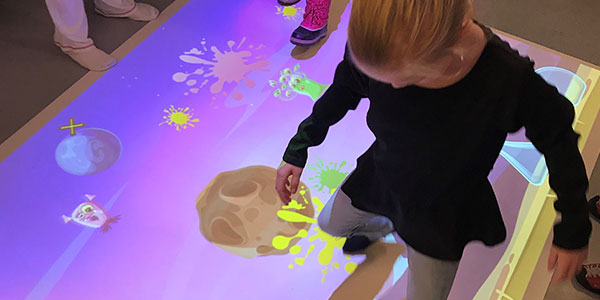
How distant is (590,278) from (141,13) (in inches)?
60.8

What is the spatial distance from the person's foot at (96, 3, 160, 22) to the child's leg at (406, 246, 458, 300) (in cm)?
125

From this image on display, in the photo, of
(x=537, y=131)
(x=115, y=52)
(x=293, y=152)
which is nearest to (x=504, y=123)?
(x=537, y=131)

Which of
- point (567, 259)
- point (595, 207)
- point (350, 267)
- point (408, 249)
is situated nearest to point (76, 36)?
point (350, 267)

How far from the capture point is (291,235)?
131 centimetres

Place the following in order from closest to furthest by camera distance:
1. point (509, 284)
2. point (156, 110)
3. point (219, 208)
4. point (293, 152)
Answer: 1. point (293, 152)
2. point (509, 284)
3. point (219, 208)
4. point (156, 110)

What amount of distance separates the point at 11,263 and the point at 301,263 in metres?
0.68

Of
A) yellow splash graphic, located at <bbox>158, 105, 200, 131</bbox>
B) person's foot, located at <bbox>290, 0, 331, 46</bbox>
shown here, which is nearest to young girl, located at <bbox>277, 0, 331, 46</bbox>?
person's foot, located at <bbox>290, 0, 331, 46</bbox>

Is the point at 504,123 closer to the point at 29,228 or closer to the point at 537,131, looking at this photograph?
the point at 537,131

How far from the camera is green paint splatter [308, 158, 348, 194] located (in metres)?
1.40

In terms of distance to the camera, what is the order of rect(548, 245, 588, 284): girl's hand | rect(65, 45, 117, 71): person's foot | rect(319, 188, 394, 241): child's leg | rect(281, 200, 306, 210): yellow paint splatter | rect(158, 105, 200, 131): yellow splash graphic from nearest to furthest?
1. rect(548, 245, 588, 284): girl's hand
2. rect(319, 188, 394, 241): child's leg
3. rect(281, 200, 306, 210): yellow paint splatter
4. rect(158, 105, 200, 131): yellow splash graphic
5. rect(65, 45, 117, 71): person's foot

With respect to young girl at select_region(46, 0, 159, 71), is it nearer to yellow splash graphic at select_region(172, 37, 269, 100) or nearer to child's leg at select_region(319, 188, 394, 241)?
yellow splash graphic at select_region(172, 37, 269, 100)

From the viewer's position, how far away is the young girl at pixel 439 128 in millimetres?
618

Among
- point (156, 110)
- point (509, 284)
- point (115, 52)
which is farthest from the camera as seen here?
point (115, 52)

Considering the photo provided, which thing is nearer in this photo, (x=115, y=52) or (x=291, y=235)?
(x=291, y=235)
